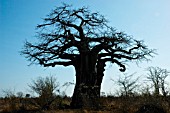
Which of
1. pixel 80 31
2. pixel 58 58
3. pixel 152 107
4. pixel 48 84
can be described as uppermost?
pixel 80 31

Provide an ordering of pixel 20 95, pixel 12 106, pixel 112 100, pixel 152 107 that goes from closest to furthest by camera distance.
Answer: pixel 152 107 → pixel 12 106 → pixel 20 95 → pixel 112 100

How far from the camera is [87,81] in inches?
708

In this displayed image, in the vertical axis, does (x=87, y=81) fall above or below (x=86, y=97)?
above

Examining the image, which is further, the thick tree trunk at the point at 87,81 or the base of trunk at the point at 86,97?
the thick tree trunk at the point at 87,81

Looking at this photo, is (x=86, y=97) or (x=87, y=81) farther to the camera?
(x=87, y=81)

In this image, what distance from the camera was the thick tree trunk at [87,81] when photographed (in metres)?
16.9

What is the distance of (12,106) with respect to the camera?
15.9m

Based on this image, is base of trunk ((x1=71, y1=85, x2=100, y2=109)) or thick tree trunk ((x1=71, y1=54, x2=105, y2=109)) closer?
base of trunk ((x1=71, y1=85, x2=100, y2=109))

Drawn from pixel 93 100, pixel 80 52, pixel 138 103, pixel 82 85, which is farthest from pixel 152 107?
pixel 80 52

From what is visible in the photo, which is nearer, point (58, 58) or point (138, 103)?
point (138, 103)

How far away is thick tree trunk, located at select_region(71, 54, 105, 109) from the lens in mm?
16859

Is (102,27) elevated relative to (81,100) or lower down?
elevated

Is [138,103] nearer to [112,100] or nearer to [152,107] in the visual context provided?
[152,107]

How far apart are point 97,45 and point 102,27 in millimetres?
1098
